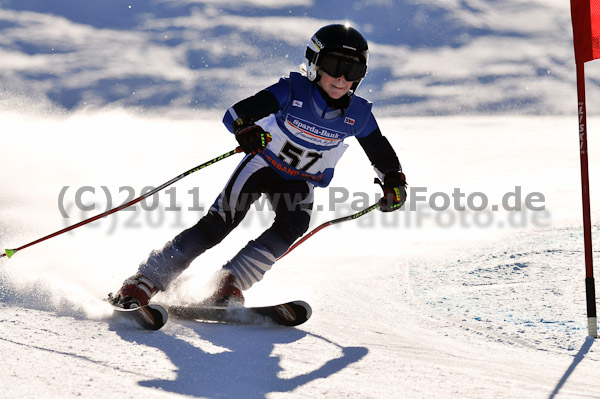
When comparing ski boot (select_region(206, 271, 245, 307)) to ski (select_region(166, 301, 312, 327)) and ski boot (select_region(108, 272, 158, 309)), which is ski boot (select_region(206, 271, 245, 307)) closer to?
ski (select_region(166, 301, 312, 327))

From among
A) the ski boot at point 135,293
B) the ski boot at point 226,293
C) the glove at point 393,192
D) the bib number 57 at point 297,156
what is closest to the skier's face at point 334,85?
the bib number 57 at point 297,156

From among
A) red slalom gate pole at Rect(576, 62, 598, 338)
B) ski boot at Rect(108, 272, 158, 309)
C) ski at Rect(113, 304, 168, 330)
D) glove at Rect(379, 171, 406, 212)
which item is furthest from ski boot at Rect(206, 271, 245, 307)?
red slalom gate pole at Rect(576, 62, 598, 338)

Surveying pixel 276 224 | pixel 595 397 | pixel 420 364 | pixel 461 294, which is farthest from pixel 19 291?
pixel 595 397

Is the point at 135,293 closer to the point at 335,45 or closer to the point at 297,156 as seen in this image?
the point at 297,156

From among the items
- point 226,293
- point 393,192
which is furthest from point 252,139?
point 393,192

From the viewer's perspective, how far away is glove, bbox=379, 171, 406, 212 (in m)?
4.24

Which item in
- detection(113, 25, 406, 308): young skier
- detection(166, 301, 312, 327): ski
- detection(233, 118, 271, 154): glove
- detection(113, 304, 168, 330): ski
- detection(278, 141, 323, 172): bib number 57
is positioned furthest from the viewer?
detection(278, 141, 323, 172): bib number 57

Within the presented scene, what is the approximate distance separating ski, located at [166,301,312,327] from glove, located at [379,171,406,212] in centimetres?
105

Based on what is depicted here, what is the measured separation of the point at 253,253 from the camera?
4027mm

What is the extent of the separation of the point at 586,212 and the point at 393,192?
1247mm

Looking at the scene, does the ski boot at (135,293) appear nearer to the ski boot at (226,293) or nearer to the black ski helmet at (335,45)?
the ski boot at (226,293)

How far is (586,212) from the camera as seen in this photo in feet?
11.6

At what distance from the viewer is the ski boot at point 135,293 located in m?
3.78

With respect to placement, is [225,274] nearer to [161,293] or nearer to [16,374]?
[161,293]
